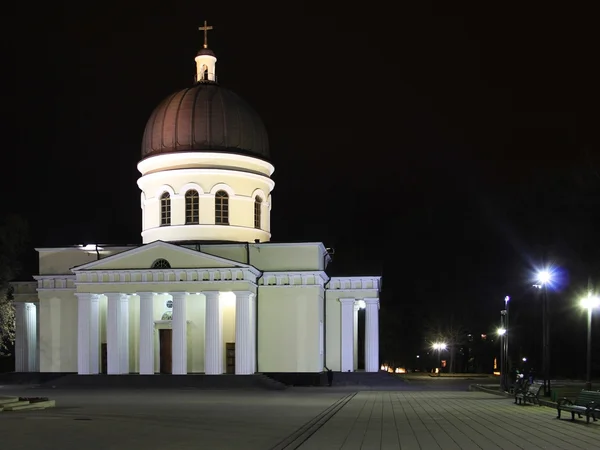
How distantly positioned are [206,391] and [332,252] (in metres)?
21.6

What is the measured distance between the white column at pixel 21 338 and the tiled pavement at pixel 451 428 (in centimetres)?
3239

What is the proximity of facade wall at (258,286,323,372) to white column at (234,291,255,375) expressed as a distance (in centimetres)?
277

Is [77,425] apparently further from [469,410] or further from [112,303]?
[112,303]

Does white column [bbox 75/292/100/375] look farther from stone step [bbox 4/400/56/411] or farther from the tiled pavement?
the tiled pavement

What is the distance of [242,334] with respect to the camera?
53.0 meters

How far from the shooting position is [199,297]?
57062mm

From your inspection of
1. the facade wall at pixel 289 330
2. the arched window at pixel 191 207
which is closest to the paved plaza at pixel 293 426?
the facade wall at pixel 289 330

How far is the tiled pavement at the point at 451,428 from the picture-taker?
66.0 ft

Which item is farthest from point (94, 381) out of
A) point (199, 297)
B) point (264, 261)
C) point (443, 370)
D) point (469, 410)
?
point (443, 370)

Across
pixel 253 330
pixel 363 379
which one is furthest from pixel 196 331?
pixel 363 379

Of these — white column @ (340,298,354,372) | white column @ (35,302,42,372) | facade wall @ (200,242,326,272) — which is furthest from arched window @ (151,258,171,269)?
white column @ (340,298,354,372)

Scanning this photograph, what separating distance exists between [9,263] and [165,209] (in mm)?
10945

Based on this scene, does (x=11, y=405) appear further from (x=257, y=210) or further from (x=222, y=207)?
(x=257, y=210)

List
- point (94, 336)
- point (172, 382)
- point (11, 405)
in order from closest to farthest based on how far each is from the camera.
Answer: point (11, 405)
point (172, 382)
point (94, 336)
